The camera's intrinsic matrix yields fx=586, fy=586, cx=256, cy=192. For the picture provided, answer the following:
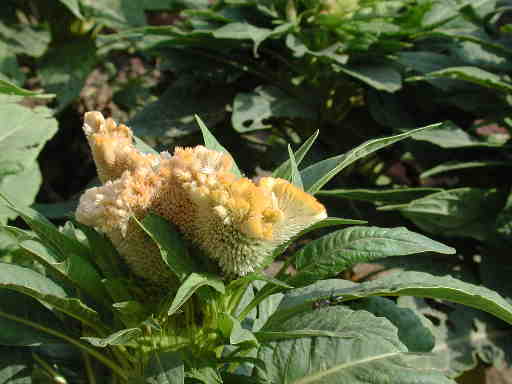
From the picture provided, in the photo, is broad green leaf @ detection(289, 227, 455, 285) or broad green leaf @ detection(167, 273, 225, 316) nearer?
broad green leaf @ detection(167, 273, 225, 316)

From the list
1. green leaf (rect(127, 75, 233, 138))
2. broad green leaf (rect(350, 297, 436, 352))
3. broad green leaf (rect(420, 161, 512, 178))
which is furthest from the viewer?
green leaf (rect(127, 75, 233, 138))

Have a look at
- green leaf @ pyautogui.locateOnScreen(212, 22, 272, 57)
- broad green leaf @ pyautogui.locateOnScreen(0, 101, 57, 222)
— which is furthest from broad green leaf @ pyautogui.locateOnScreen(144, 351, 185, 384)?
green leaf @ pyautogui.locateOnScreen(212, 22, 272, 57)

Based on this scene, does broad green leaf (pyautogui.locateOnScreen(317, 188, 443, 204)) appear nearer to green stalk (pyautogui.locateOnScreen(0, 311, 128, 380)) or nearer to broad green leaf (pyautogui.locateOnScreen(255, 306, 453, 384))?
broad green leaf (pyautogui.locateOnScreen(255, 306, 453, 384))


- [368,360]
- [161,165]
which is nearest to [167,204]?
[161,165]

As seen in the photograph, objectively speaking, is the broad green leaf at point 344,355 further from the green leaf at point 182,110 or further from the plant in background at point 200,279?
the green leaf at point 182,110

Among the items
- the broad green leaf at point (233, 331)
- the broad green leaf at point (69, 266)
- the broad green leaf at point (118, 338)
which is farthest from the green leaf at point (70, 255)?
the broad green leaf at point (233, 331)

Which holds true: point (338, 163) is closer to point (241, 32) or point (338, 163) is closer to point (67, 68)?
point (241, 32)

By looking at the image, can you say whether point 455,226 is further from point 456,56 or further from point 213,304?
point 213,304

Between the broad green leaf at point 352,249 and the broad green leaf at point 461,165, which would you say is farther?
the broad green leaf at point 461,165
